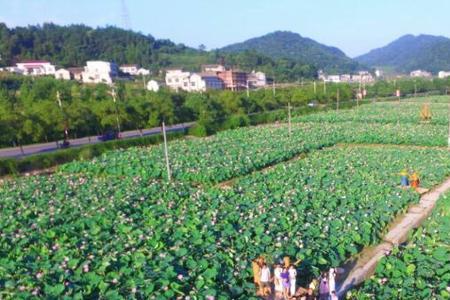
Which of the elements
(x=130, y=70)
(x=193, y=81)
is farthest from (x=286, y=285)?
(x=130, y=70)

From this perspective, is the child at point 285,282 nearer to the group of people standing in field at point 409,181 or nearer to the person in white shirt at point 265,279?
the person in white shirt at point 265,279

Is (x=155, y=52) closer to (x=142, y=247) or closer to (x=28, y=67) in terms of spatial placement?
(x=28, y=67)

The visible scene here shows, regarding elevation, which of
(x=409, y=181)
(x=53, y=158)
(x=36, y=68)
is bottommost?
(x=409, y=181)

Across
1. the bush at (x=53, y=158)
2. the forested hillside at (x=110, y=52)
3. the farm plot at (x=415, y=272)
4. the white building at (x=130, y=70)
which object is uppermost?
the forested hillside at (x=110, y=52)

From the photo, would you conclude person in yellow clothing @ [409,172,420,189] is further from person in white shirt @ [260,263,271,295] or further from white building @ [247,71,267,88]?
white building @ [247,71,267,88]

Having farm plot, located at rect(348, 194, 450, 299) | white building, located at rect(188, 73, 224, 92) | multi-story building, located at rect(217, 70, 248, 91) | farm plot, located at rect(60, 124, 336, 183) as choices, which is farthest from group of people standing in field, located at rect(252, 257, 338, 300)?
multi-story building, located at rect(217, 70, 248, 91)

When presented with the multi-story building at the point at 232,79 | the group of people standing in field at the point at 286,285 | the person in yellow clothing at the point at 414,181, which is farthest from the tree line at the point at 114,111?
the multi-story building at the point at 232,79

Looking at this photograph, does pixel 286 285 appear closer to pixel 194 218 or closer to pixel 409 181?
pixel 194 218
